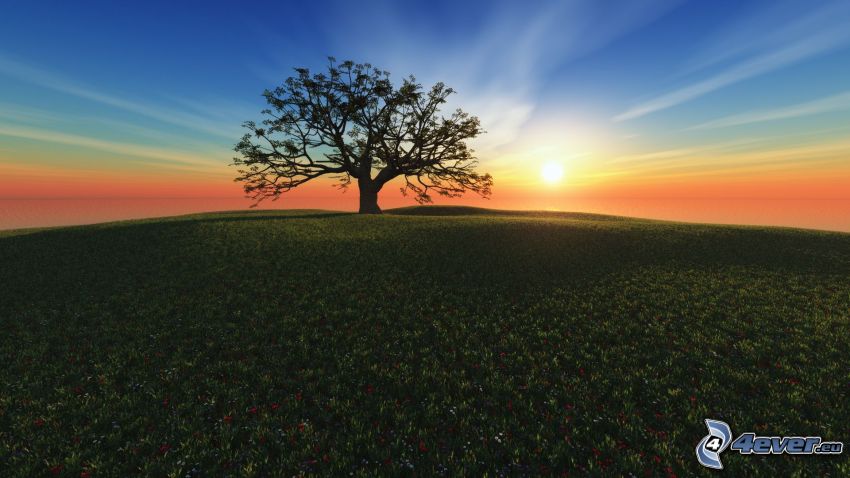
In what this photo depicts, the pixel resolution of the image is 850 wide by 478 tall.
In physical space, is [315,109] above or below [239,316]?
above

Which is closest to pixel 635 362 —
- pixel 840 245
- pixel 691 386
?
pixel 691 386

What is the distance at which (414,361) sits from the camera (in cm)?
1129

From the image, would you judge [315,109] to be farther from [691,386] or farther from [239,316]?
[691,386]

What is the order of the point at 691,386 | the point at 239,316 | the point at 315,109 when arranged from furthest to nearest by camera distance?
1. the point at 315,109
2. the point at 239,316
3. the point at 691,386

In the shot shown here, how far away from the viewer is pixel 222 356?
11.5m

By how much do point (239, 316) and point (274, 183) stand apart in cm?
3343
